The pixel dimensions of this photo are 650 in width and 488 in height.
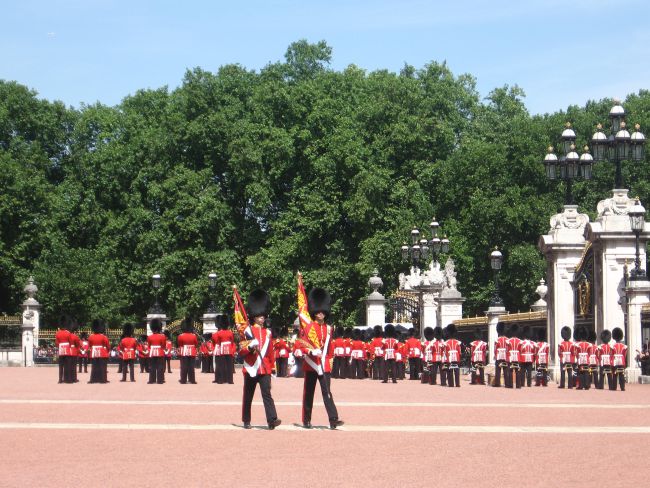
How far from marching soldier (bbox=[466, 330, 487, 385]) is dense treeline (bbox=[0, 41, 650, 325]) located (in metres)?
24.1

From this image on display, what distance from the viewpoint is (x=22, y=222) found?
5978 centimetres

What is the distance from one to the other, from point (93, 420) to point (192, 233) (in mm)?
41188

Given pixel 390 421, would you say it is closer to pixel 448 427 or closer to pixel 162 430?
pixel 448 427

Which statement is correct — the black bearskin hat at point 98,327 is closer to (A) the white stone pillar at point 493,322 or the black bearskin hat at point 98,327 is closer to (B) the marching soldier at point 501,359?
(B) the marching soldier at point 501,359

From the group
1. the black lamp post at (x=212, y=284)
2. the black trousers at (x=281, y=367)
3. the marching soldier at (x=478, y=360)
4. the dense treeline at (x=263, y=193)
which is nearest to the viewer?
the marching soldier at (x=478, y=360)

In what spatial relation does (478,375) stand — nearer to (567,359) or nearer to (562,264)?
(567,359)

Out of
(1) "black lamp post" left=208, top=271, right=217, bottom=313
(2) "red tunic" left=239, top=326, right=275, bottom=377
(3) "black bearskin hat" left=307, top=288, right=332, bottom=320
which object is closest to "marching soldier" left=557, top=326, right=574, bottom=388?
(3) "black bearskin hat" left=307, top=288, right=332, bottom=320

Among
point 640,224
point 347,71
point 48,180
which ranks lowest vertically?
point 640,224

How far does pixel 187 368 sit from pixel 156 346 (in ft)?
2.88

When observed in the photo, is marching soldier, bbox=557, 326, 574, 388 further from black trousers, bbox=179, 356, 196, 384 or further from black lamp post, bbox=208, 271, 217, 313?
black lamp post, bbox=208, 271, 217, 313

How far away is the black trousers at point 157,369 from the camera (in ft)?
106

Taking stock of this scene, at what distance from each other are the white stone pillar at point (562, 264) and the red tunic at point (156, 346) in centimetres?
933

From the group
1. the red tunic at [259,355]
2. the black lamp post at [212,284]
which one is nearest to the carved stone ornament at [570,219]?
the red tunic at [259,355]

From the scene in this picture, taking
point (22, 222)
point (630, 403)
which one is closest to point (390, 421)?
point (630, 403)
